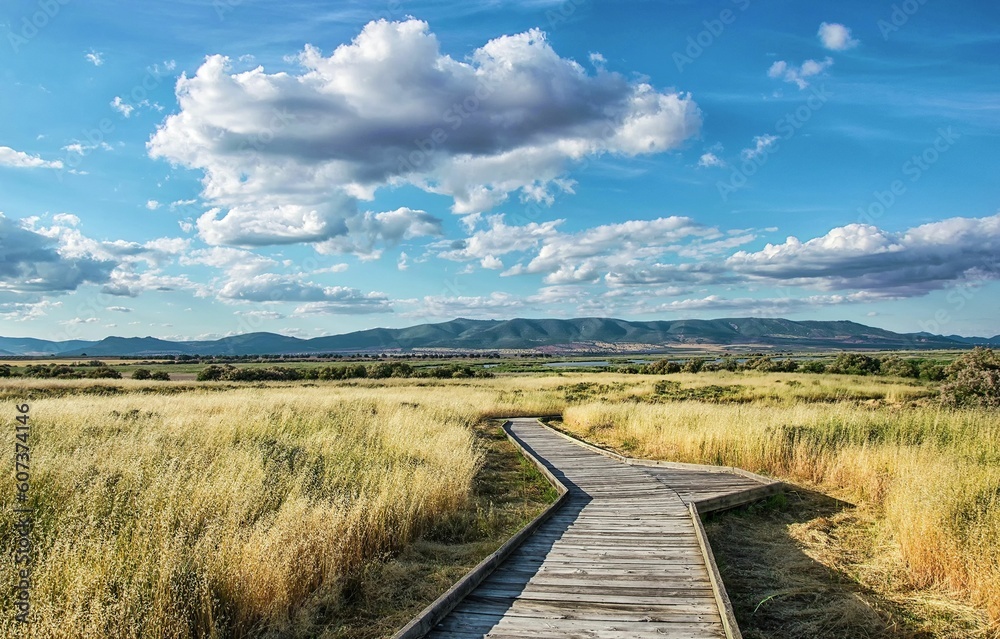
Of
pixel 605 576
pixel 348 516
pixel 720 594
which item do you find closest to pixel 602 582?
pixel 605 576

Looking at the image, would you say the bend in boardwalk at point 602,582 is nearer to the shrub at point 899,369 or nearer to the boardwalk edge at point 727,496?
the boardwalk edge at point 727,496

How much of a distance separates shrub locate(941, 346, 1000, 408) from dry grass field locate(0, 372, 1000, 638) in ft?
17.8

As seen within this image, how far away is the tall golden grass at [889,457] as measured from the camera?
23.8ft

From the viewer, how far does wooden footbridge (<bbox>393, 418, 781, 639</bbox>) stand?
5.24 m

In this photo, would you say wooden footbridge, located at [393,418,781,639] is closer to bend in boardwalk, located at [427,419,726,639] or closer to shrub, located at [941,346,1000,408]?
bend in boardwalk, located at [427,419,726,639]

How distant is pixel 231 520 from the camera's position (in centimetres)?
729

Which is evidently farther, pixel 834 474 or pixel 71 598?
pixel 834 474

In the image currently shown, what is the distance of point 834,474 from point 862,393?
2397 cm

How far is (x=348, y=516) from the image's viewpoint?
794cm

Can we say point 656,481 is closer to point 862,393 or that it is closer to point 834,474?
point 834,474

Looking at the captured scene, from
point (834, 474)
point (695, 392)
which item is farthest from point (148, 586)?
point (695, 392)

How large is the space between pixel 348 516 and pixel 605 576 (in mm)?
3677

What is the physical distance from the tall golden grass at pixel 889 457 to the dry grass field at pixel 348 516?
0.15 feet

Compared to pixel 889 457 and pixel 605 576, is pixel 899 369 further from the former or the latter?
pixel 605 576
